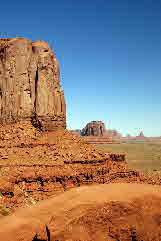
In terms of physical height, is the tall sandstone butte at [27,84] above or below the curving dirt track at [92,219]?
above

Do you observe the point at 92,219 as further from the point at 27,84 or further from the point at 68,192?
the point at 27,84

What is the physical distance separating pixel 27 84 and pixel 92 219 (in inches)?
706

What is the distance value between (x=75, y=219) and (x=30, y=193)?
10.7m

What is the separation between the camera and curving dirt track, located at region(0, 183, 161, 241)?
5680 millimetres

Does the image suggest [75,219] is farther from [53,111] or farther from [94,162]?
[53,111]

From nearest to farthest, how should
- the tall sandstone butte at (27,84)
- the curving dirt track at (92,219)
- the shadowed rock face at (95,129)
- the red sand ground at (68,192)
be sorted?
the curving dirt track at (92,219) → the red sand ground at (68,192) → the tall sandstone butte at (27,84) → the shadowed rock face at (95,129)

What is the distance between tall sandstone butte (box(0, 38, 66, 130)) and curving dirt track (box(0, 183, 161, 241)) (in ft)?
52.0

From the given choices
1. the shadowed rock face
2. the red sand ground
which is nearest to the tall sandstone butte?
the red sand ground

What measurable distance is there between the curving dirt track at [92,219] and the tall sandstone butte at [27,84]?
15848 millimetres

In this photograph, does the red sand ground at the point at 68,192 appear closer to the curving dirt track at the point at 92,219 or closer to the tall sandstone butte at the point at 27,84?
the curving dirt track at the point at 92,219

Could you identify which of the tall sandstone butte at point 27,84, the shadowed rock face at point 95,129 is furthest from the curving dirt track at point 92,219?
the shadowed rock face at point 95,129

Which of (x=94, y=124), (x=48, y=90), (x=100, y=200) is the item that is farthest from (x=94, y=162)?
(x=94, y=124)

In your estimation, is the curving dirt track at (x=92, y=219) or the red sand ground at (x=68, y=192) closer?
the curving dirt track at (x=92, y=219)

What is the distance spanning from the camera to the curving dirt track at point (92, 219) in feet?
18.6
